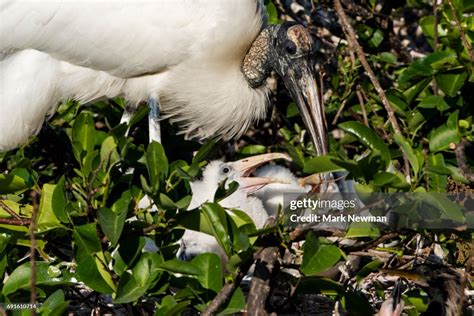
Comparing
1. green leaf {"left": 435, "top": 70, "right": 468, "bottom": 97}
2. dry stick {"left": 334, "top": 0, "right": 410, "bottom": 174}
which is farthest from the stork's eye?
green leaf {"left": 435, "top": 70, "right": 468, "bottom": 97}

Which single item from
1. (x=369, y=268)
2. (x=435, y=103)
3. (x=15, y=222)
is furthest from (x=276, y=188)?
(x=15, y=222)

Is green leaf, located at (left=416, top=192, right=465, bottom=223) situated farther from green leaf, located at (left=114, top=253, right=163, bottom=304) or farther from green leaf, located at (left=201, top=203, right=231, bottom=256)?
green leaf, located at (left=114, top=253, right=163, bottom=304)

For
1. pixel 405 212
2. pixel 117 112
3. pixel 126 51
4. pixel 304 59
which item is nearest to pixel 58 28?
pixel 126 51

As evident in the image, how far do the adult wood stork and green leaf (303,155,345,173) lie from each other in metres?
1.30

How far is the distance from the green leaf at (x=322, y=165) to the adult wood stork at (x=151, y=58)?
1.30 meters

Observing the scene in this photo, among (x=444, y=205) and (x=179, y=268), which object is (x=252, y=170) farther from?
(x=444, y=205)

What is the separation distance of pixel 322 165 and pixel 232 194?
4.23 feet

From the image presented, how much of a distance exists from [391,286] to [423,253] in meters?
0.22

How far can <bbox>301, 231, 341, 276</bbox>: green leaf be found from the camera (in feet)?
9.89

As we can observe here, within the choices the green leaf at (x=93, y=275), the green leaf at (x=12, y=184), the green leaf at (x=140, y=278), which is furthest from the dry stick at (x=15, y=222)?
the green leaf at (x=140, y=278)

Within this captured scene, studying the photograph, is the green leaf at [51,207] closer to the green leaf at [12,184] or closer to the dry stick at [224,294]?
the green leaf at [12,184]

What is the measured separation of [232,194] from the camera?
420 centimetres

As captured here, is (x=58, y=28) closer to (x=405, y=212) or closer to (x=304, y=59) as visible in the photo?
(x=304, y=59)

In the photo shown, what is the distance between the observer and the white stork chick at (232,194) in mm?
4074
